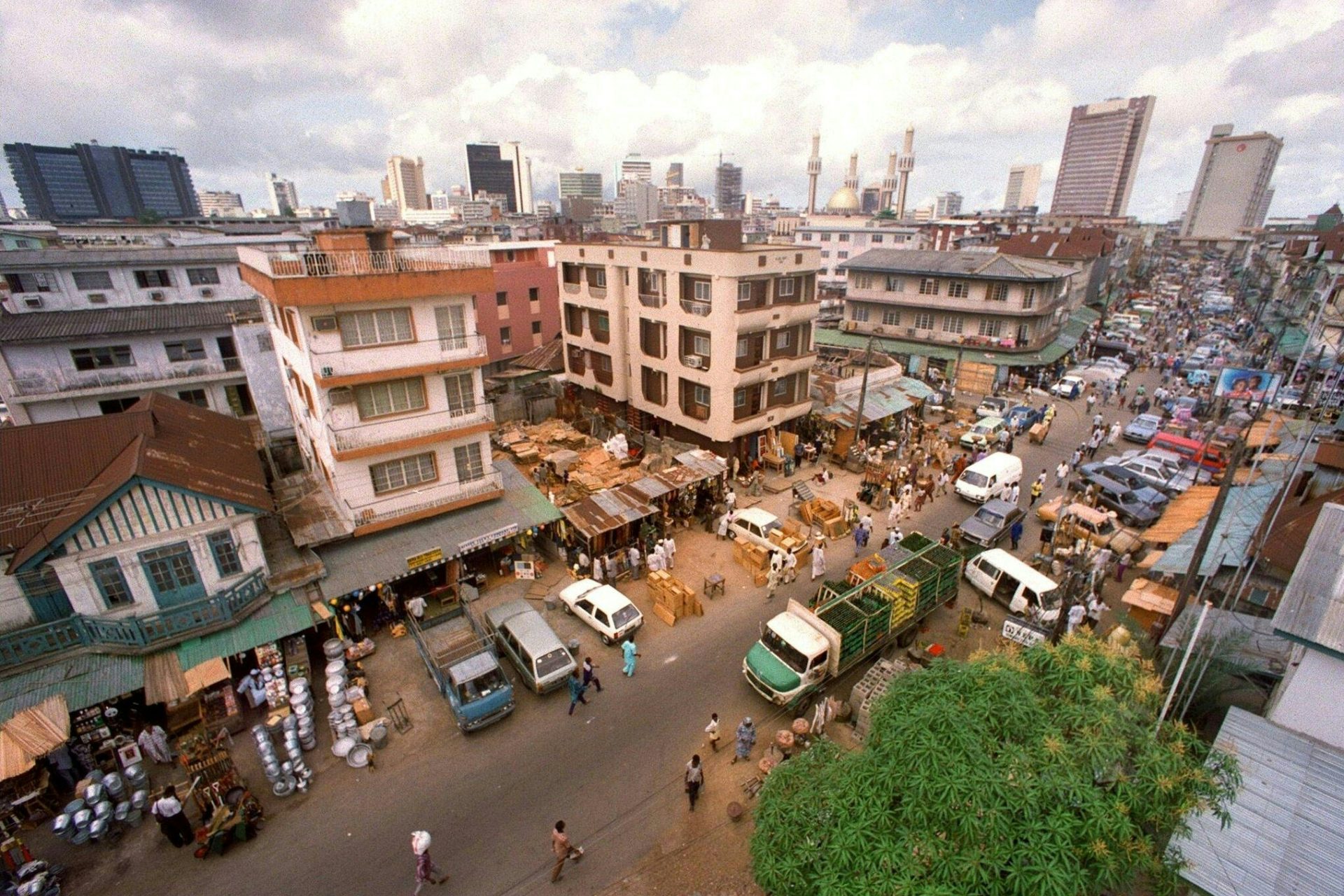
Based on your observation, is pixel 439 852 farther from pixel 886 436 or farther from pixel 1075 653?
pixel 886 436

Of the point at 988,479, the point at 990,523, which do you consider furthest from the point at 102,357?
the point at 988,479

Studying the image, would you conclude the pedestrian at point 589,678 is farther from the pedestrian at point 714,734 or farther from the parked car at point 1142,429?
the parked car at point 1142,429

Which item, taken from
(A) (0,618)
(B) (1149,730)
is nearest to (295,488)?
(A) (0,618)

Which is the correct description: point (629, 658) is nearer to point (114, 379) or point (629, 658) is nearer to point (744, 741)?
point (744, 741)

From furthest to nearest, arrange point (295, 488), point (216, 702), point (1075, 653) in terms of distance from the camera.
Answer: point (295, 488) < point (216, 702) < point (1075, 653)

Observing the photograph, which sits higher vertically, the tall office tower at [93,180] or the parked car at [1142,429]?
the tall office tower at [93,180]

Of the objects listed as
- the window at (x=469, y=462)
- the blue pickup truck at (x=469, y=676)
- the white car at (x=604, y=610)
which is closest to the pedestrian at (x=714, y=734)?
the white car at (x=604, y=610)
